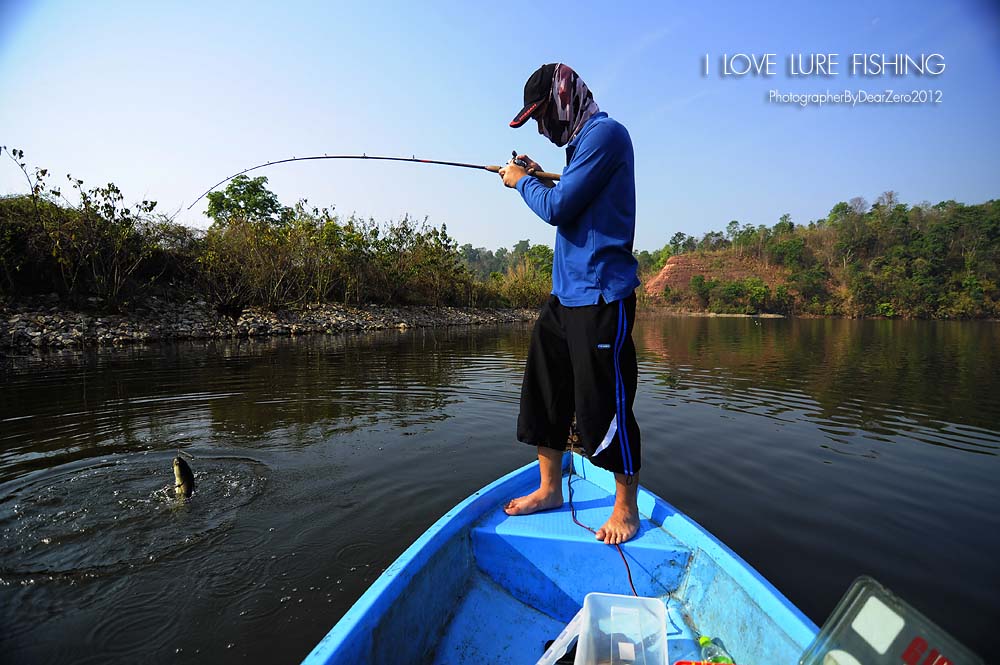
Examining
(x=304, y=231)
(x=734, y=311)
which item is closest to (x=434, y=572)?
(x=304, y=231)

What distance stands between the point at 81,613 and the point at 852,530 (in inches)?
186

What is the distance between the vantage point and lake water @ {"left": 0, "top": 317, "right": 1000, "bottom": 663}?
2383 millimetres

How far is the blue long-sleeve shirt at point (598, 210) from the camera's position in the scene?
209 cm

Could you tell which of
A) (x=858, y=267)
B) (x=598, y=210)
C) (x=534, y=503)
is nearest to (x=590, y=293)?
(x=598, y=210)

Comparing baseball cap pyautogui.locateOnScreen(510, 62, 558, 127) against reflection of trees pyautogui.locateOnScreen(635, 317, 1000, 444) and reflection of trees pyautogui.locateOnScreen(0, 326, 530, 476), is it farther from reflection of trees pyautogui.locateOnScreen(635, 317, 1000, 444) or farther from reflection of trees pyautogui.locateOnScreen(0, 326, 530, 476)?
reflection of trees pyautogui.locateOnScreen(635, 317, 1000, 444)

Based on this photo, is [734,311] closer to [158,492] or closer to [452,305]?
[452,305]

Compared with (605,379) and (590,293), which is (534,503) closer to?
(605,379)

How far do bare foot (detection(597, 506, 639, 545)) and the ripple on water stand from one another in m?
2.63

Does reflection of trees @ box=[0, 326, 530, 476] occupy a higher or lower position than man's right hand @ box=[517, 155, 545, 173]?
lower

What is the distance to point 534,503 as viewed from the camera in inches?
94.0

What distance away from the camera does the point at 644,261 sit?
102562mm

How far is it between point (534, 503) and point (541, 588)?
420 mm

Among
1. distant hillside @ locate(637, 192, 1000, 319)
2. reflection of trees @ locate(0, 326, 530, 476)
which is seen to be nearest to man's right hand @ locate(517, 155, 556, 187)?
reflection of trees @ locate(0, 326, 530, 476)

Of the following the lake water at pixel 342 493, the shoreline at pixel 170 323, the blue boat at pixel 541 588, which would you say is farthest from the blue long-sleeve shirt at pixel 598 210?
the shoreline at pixel 170 323
